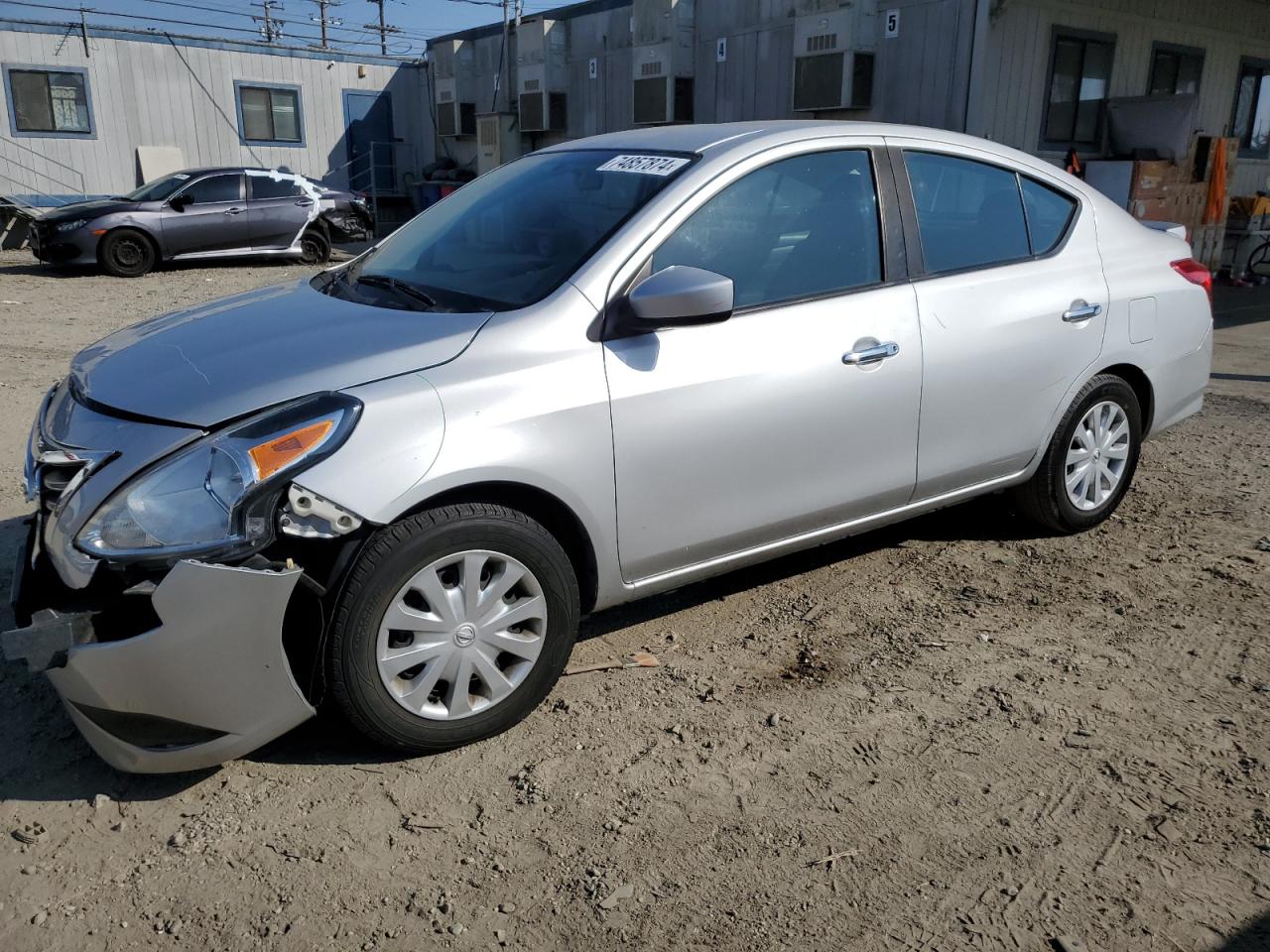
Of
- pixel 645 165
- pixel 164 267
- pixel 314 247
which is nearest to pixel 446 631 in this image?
pixel 645 165

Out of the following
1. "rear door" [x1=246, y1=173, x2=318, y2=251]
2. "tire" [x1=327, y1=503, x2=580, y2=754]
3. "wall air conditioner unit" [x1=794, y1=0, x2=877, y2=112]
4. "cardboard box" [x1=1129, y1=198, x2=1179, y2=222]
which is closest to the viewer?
"tire" [x1=327, y1=503, x2=580, y2=754]

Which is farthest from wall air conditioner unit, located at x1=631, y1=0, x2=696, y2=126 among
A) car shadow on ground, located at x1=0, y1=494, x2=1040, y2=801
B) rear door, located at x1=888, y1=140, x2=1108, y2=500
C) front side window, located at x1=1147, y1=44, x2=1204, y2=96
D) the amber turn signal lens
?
the amber turn signal lens

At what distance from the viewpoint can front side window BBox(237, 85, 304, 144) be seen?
72.3 ft

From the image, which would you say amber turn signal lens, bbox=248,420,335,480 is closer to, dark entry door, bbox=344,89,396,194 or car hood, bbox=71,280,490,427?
car hood, bbox=71,280,490,427

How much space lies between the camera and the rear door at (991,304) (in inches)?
152

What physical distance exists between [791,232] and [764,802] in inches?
73.1

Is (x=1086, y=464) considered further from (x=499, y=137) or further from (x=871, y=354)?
(x=499, y=137)

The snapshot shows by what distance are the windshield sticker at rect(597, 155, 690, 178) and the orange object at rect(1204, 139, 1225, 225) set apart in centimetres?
1320

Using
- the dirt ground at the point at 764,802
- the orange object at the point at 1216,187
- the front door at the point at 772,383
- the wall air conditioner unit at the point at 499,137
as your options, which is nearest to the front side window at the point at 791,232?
the front door at the point at 772,383

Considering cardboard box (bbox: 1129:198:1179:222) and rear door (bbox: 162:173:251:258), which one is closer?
cardboard box (bbox: 1129:198:1179:222)

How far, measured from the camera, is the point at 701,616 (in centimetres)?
393

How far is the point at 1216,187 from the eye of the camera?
14242 millimetres

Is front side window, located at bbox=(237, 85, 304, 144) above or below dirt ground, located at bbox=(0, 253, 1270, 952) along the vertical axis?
above

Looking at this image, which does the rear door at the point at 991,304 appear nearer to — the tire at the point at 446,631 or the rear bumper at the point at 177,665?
the tire at the point at 446,631
